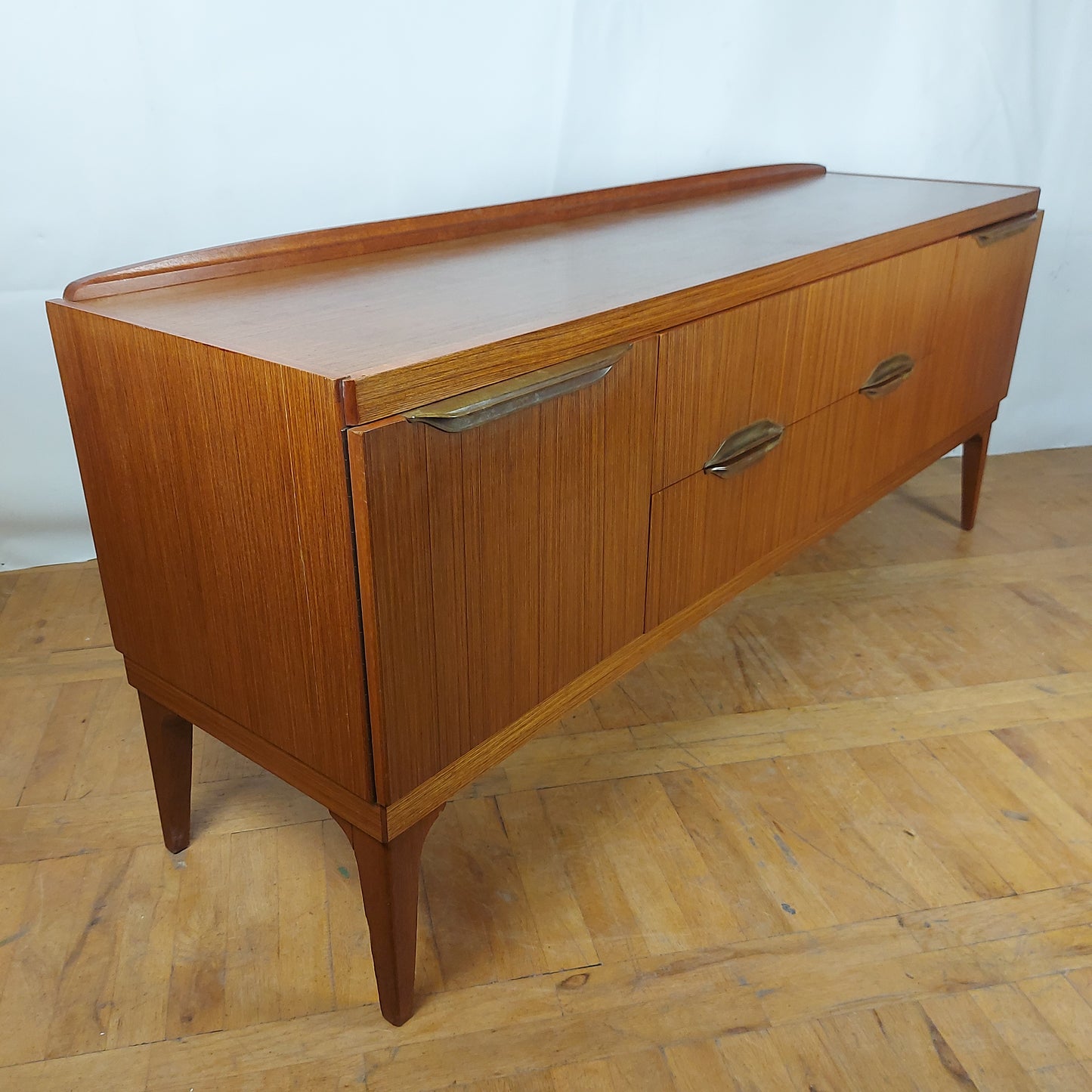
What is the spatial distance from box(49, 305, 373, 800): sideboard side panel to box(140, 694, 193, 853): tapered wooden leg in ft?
0.28

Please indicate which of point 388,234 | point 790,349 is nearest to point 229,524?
point 388,234

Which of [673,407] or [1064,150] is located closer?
[673,407]

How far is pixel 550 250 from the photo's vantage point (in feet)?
3.51

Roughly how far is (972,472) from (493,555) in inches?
45.6

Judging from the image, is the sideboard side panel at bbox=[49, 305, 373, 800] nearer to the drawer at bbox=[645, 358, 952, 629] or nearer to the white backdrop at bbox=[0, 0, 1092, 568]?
the drawer at bbox=[645, 358, 952, 629]

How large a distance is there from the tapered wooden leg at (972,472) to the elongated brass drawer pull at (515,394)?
3.28 feet

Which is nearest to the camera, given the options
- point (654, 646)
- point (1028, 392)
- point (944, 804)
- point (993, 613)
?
point (654, 646)

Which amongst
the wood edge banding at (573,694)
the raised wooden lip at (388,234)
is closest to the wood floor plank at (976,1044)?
the wood edge banding at (573,694)

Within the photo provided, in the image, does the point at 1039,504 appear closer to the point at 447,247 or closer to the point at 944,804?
the point at 944,804

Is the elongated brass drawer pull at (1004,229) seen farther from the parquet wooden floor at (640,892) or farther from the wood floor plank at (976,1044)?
the wood floor plank at (976,1044)

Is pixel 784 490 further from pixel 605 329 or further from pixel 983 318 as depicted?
pixel 983 318

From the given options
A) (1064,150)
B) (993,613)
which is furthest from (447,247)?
(1064,150)

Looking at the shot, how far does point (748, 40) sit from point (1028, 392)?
921 millimetres

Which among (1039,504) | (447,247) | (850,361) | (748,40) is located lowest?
(1039,504)
